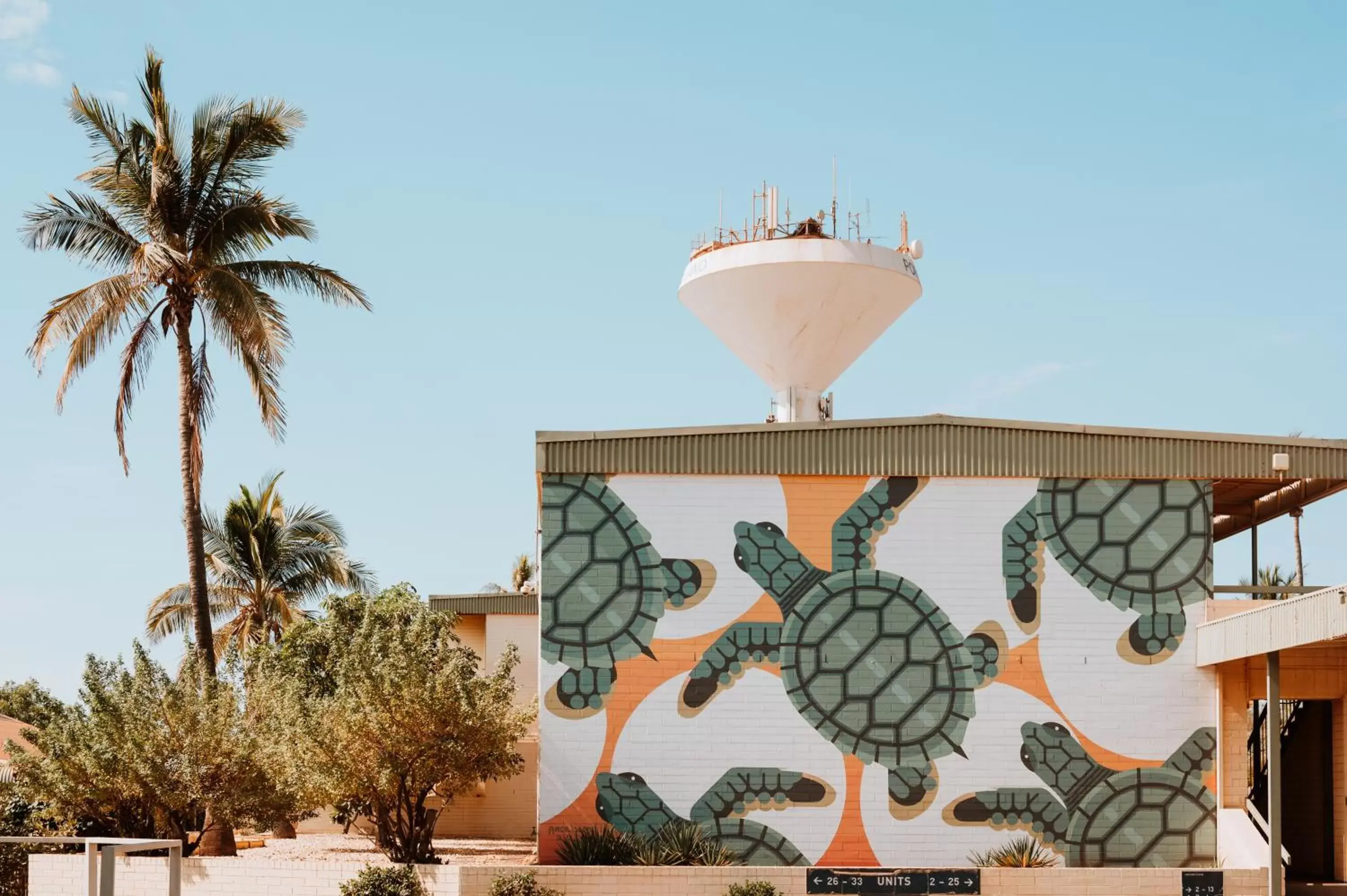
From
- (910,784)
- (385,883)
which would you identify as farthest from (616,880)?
(910,784)

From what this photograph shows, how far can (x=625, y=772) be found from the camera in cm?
2230

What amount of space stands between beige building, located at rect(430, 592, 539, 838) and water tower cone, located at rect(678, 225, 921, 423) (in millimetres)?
8971

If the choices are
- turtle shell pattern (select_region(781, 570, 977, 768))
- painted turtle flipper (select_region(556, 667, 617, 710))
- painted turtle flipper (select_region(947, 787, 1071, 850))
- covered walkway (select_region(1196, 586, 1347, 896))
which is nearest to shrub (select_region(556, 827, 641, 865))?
painted turtle flipper (select_region(556, 667, 617, 710))

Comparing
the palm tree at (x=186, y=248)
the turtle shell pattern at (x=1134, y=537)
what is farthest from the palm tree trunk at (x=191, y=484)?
the turtle shell pattern at (x=1134, y=537)

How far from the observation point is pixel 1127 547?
75.6ft

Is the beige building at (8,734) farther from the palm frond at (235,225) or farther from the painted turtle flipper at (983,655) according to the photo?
the painted turtle flipper at (983,655)

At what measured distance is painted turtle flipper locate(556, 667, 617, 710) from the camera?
22.5 metres

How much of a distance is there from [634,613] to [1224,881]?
30.1 feet

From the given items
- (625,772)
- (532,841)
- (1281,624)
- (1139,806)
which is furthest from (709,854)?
(532,841)

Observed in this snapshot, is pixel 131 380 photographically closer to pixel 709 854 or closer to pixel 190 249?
pixel 190 249

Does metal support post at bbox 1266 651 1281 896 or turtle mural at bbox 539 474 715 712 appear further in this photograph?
turtle mural at bbox 539 474 715 712

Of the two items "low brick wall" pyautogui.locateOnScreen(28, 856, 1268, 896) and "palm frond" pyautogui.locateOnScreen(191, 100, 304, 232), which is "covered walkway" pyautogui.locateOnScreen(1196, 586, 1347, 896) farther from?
"palm frond" pyautogui.locateOnScreen(191, 100, 304, 232)

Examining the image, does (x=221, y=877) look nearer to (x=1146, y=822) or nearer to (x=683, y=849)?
(x=683, y=849)

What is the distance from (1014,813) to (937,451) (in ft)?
18.2
